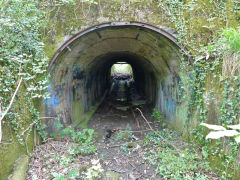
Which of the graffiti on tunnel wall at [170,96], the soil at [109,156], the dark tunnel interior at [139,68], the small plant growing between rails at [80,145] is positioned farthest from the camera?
the dark tunnel interior at [139,68]

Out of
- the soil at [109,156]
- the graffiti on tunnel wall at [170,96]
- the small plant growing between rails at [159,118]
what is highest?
the graffiti on tunnel wall at [170,96]

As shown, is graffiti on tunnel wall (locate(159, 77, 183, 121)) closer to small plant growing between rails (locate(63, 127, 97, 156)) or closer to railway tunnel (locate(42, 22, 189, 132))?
railway tunnel (locate(42, 22, 189, 132))

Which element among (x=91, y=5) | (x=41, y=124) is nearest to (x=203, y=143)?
(x=41, y=124)

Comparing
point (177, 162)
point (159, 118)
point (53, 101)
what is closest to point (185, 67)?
point (177, 162)

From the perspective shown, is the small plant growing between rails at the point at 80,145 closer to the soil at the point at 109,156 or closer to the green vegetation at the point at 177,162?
the soil at the point at 109,156

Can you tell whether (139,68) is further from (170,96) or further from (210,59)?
(210,59)

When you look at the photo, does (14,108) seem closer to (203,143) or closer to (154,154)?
(154,154)

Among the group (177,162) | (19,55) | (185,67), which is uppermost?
(19,55)

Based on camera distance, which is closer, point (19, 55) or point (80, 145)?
point (19, 55)

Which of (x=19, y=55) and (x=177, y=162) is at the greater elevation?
(x=19, y=55)

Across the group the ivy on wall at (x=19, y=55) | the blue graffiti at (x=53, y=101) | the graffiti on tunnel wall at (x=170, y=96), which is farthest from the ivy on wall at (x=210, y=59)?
the blue graffiti at (x=53, y=101)

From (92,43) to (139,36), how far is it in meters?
1.51

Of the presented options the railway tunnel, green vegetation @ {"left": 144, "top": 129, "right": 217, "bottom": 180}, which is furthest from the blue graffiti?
green vegetation @ {"left": 144, "top": 129, "right": 217, "bottom": 180}

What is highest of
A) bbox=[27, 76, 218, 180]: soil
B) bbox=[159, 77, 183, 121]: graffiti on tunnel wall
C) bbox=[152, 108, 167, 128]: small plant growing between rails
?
bbox=[159, 77, 183, 121]: graffiti on tunnel wall
